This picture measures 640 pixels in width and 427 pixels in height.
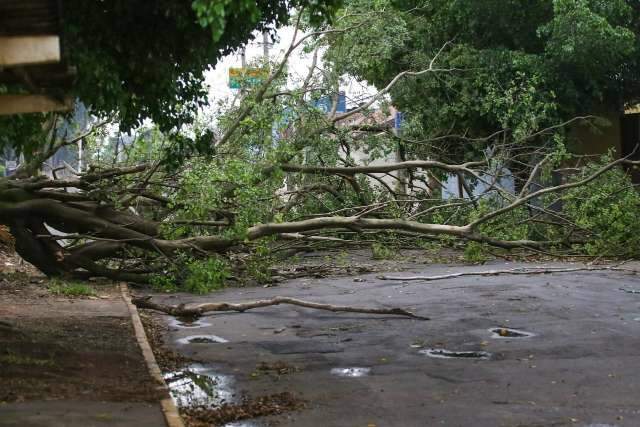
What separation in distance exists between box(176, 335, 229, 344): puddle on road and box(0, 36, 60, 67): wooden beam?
19.1 feet

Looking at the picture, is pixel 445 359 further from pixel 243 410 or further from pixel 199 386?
pixel 243 410

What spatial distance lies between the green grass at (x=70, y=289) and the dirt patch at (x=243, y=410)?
789cm

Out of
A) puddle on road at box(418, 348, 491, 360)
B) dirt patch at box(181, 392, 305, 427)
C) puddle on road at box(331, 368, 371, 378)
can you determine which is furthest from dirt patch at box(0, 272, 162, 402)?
puddle on road at box(418, 348, 491, 360)

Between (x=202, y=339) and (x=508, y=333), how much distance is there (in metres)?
3.89

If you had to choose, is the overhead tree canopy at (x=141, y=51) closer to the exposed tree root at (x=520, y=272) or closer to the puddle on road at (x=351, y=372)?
the puddle on road at (x=351, y=372)

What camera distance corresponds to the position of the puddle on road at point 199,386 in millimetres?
7477

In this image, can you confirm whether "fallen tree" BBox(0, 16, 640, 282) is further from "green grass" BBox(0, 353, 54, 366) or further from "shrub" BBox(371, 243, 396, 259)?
"green grass" BBox(0, 353, 54, 366)

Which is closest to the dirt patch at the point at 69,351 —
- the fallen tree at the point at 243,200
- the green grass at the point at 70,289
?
the green grass at the point at 70,289

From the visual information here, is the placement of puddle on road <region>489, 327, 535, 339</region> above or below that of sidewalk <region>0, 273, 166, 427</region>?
below

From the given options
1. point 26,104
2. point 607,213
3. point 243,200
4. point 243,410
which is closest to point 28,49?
point 26,104

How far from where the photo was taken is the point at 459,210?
18.3 m

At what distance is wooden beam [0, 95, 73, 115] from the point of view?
6.62 metres

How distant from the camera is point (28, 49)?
5.50 meters

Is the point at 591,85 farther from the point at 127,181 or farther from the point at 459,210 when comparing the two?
the point at 127,181
